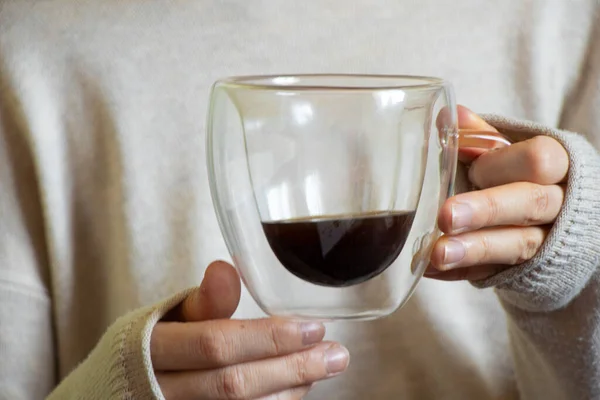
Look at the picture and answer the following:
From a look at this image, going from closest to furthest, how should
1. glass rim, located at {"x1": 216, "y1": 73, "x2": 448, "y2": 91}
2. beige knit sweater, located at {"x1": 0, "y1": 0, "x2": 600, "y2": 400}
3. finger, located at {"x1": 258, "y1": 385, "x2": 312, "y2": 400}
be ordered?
1. glass rim, located at {"x1": 216, "y1": 73, "x2": 448, "y2": 91}
2. finger, located at {"x1": 258, "y1": 385, "x2": 312, "y2": 400}
3. beige knit sweater, located at {"x1": 0, "y1": 0, "x2": 600, "y2": 400}

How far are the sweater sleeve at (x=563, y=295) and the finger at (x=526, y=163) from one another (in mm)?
13

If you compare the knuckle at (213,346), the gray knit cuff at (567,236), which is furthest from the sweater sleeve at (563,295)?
the knuckle at (213,346)

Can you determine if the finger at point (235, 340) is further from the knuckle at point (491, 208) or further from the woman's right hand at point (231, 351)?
the knuckle at point (491, 208)

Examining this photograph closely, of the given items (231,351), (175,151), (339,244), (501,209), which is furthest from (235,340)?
(175,151)

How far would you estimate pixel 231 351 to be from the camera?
Answer: 19.6 inches

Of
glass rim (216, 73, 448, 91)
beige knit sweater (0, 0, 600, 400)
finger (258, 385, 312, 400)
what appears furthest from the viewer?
beige knit sweater (0, 0, 600, 400)

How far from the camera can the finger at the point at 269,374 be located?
0.51 meters

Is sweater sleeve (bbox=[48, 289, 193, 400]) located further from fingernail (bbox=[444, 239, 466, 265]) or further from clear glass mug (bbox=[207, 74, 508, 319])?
fingernail (bbox=[444, 239, 466, 265])

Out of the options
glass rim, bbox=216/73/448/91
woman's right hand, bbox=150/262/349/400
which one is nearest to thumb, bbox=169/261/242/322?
woman's right hand, bbox=150/262/349/400

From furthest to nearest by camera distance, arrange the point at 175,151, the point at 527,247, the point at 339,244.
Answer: the point at 175,151 → the point at 527,247 → the point at 339,244

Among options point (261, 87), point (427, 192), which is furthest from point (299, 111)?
point (427, 192)

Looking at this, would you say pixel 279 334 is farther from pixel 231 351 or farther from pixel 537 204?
pixel 537 204

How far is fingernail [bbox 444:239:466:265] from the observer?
1.60 feet

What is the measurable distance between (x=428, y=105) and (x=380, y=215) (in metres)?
0.08
